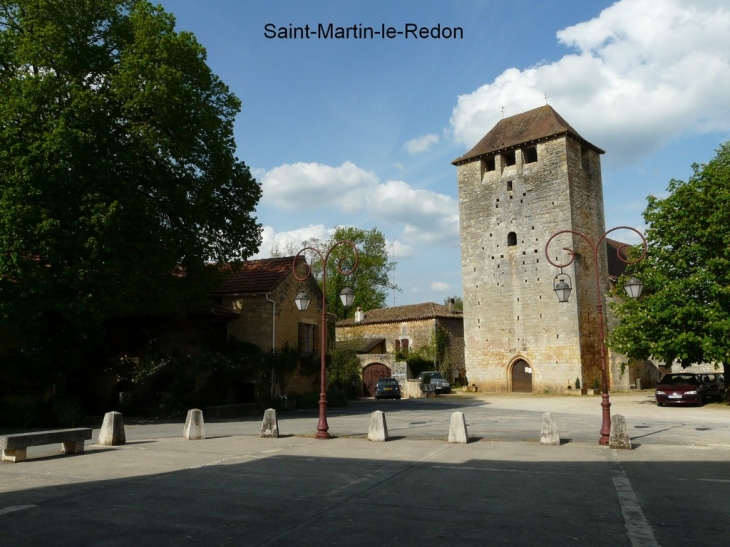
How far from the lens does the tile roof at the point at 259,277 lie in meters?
26.8

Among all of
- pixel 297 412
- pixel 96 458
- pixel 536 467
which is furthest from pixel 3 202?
pixel 536 467

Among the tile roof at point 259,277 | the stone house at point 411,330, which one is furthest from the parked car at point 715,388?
the tile roof at point 259,277

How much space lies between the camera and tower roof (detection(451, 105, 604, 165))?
39906mm

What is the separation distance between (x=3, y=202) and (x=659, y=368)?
144 feet

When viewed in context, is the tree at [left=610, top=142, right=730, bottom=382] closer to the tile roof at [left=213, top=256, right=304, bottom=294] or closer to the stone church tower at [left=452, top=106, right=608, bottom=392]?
the stone church tower at [left=452, top=106, right=608, bottom=392]

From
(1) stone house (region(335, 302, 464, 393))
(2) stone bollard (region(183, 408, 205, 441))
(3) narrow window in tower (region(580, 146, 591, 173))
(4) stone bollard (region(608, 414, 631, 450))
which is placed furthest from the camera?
(1) stone house (region(335, 302, 464, 393))

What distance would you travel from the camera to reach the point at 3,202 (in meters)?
15.8

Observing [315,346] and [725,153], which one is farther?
[725,153]

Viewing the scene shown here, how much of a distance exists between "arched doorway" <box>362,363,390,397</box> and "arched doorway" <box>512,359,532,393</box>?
8796 millimetres

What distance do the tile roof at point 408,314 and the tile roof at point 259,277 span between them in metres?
18.9

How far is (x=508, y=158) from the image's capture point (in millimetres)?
42250

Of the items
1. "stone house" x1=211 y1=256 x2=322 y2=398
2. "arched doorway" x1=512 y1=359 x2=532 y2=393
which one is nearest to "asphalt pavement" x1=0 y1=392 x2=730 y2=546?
"stone house" x1=211 y1=256 x2=322 y2=398

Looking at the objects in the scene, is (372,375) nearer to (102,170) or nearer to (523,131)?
(523,131)

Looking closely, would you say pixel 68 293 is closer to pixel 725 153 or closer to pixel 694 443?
pixel 694 443
